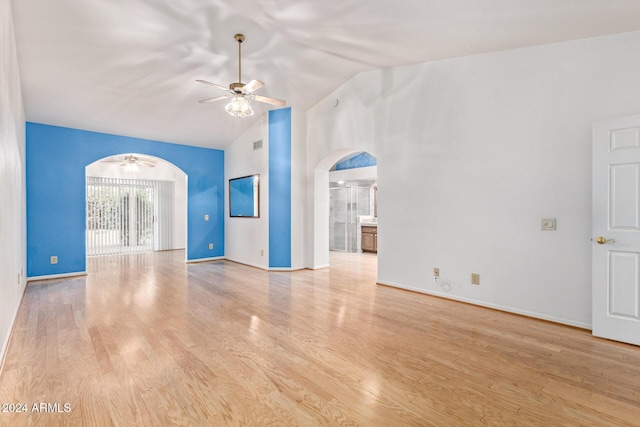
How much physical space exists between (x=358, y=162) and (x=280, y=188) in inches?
138

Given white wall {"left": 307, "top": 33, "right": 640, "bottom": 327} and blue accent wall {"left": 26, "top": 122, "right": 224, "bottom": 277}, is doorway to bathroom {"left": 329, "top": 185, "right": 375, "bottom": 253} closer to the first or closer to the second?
white wall {"left": 307, "top": 33, "right": 640, "bottom": 327}

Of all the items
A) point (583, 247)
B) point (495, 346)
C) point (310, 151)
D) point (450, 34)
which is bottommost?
point (495, 346)

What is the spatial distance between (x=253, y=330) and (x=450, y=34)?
3886 millimetres

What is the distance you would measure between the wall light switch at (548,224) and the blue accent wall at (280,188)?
416 centimetres

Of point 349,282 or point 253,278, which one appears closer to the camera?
point 349,282

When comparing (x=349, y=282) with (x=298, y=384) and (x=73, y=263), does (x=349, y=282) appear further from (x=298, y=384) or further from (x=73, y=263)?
(x=73, y=263)

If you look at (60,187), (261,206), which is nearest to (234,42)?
(261,206)

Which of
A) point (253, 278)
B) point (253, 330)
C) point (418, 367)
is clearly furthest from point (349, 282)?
point (418, 367)

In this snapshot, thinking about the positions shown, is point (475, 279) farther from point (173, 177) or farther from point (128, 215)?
point (128, 215)

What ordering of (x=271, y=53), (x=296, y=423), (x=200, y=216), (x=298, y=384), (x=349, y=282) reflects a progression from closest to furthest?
(x=296, y=423), (x=298, y=384), (x=271, y=53), (x=349, y=282), (x=200, y=216)

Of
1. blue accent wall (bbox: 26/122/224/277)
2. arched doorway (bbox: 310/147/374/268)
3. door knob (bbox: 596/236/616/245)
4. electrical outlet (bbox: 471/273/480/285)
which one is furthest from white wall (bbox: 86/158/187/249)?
door knob (bbox: 596/236/616/245)

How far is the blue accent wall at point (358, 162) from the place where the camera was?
8.84 meters

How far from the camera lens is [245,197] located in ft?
23.6

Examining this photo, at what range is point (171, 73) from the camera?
4.53 metres
